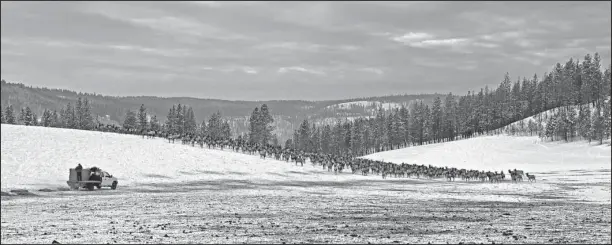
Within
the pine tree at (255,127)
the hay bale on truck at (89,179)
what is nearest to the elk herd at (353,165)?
the pine tree at (255,127)

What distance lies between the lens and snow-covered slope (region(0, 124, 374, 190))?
47.9m

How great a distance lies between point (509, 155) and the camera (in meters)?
134

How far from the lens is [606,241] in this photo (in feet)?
50.3

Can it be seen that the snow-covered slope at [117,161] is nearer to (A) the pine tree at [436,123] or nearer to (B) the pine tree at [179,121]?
(B) the pine tree at [179,121]

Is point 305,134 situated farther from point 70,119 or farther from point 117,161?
point 117,161

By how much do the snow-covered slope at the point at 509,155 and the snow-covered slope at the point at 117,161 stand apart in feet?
182

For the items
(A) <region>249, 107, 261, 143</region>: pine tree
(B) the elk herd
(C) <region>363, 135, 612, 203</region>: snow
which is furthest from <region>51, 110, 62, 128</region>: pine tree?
(C) <region>363, 135, 612, 203</region>: snow

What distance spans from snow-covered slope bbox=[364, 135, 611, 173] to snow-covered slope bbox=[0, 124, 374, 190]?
182ft

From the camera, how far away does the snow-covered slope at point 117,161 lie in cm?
4786

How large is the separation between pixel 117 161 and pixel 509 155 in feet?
328

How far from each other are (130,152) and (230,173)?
41.4 feet

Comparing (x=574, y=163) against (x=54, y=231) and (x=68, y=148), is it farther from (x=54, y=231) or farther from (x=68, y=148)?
(x=54, y=231)

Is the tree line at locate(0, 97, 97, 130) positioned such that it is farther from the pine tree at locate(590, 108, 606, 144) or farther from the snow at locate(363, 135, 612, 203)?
the pine tree at locate(590, 108, 606, 144)

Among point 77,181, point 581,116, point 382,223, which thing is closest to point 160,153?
point 77,181
